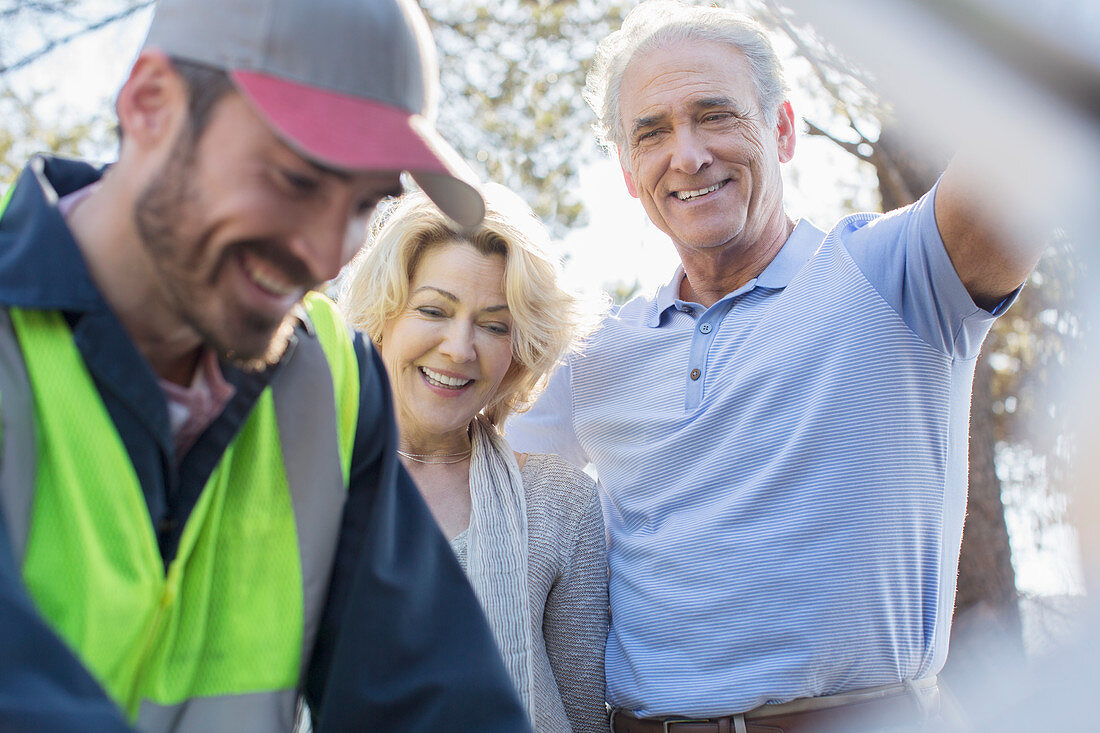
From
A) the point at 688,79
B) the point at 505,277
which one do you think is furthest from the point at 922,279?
the point at 505,277

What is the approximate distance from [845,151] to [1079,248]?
4.66m

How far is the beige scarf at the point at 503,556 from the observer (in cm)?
223

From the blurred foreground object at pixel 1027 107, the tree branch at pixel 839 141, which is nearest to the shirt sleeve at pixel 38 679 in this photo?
the blurred foreground object at pixel 1027 107

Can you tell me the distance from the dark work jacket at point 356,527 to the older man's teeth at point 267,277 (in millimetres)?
183

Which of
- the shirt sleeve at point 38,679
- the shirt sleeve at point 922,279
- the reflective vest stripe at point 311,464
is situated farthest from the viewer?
the shirt sleeve at point 922,279

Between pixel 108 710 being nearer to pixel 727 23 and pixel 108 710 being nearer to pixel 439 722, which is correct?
pixel 439 722

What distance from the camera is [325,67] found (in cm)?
107

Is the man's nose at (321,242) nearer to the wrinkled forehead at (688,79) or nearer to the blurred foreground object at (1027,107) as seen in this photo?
the blurred foreground object at (1027,107)

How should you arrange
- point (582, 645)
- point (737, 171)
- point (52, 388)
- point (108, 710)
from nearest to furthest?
1. point (108, 710)
2. point (52, 388)
3. point (582, 645)
4. point (737, 171)

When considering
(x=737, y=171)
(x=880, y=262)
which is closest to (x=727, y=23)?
(x=737, y=171)

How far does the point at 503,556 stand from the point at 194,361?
4.04ft

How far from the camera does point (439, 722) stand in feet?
4.66

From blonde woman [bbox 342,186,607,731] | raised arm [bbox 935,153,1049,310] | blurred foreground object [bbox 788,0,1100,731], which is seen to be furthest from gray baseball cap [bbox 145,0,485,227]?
blonde woman [bbox 342,186,607,731]

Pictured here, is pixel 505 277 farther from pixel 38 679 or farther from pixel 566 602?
pixel 38 679
